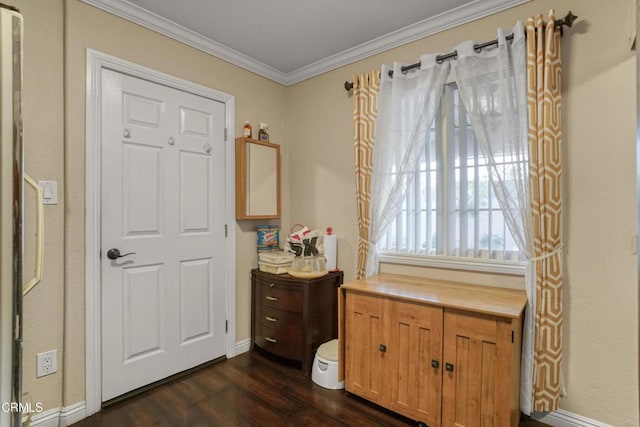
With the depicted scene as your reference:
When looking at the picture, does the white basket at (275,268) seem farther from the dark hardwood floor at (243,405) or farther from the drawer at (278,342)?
the dark hardwood floor at (243,405)

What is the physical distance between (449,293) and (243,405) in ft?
4.86

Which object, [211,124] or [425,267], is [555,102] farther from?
[211,124]

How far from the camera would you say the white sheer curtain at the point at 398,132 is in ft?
7.16

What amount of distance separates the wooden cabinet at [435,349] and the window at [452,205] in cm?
27

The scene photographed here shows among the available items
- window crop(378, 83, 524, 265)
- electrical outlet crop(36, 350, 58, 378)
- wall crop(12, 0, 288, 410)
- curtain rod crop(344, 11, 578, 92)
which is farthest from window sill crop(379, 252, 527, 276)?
electrical outlet crop(36, 350, 58, 378)

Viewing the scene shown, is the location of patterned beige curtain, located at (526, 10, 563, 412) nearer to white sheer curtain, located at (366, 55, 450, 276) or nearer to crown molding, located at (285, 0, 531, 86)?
crown molding, located at (285, 0, 531, 86)

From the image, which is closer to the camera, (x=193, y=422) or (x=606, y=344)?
(x=606, y=344)

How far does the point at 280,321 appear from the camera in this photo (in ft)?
8.39

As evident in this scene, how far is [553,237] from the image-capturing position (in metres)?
1.76

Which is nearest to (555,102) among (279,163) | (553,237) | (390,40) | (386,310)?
(553,237)

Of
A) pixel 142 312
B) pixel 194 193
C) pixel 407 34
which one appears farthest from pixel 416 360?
pixel 407 34

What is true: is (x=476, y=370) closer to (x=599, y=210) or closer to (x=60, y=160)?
(x=599, y=210)

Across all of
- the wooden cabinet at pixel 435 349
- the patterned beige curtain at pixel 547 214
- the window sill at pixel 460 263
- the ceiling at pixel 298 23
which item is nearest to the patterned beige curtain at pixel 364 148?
the window sill at pixel 460 263

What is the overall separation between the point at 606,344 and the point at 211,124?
2944 millimetres
